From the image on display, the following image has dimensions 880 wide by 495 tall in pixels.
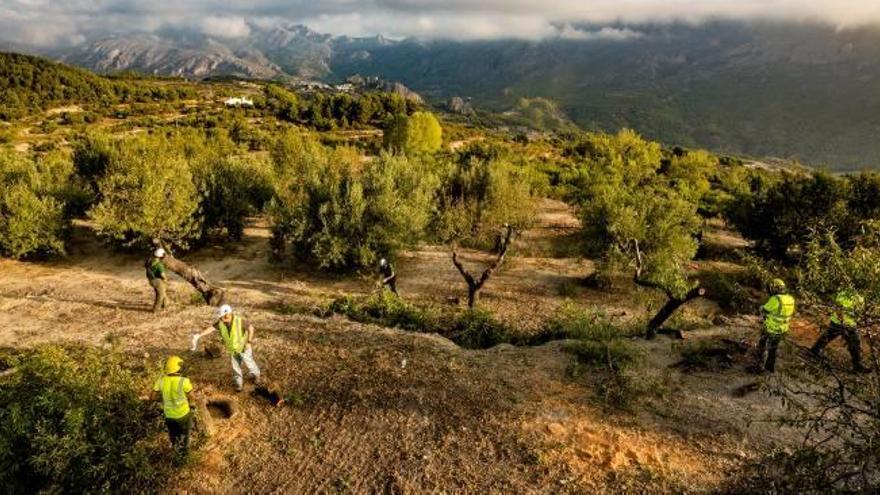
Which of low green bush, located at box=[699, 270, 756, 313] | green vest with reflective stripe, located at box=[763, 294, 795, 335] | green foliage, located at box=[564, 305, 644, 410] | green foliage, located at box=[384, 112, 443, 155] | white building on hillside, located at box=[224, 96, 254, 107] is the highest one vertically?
white building on hillside, located at box=[224, 96, 254, 107]

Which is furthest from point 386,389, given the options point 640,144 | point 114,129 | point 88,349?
point 114,129

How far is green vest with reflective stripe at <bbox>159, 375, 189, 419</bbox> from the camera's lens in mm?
9852

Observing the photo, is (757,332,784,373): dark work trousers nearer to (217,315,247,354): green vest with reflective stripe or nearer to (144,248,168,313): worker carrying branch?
(217,315,247,354): green vest with reflective stripe

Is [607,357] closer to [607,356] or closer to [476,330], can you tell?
[607,356]

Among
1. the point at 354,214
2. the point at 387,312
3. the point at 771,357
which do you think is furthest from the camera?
the point at 354,214

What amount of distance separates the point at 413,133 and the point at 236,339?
48.6 metres

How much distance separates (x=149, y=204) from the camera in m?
24.4

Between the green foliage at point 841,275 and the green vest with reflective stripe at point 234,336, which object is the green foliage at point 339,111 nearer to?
the green vest with reflective stripe at point 234,336

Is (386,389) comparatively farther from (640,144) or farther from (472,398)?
(640,144)

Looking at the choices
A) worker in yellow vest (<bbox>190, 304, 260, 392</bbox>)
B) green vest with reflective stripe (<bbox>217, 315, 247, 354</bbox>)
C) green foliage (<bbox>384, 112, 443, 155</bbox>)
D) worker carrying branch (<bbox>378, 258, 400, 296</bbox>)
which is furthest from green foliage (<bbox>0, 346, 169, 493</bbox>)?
green foliage (<bbox>384, 112, 443, 155</bbox>)

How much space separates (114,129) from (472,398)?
222ft

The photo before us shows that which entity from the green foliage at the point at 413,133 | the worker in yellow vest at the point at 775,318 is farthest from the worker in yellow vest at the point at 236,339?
the green foliage at the point at 413,133

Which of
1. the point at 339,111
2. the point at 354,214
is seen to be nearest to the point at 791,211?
the point at 354,214

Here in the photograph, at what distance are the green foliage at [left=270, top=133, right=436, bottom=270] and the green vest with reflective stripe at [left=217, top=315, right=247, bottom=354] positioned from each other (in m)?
11.4
